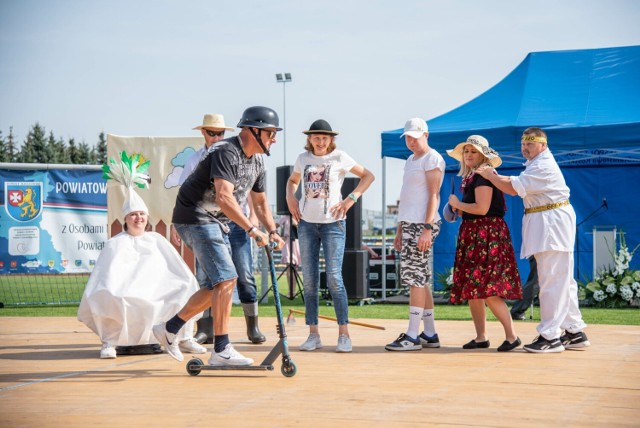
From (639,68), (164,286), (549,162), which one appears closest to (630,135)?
(639,68)

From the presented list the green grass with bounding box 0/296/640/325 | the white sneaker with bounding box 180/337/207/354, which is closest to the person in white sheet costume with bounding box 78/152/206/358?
the white sneaker with bounding box 180/337/207/354

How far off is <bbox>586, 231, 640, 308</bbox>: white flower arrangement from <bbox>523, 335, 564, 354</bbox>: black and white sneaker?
610 cm

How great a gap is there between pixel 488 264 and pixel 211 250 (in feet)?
8.28

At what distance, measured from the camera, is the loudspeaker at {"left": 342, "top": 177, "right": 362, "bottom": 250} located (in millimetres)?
13797

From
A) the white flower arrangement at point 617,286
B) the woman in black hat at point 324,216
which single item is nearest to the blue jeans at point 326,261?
the woman in black hat at point 324,216

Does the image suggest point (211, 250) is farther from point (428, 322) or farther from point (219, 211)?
point (428, 322)

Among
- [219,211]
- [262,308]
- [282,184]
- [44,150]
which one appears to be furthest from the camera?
[44,150]

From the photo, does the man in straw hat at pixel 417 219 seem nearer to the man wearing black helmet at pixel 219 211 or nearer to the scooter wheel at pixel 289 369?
the man wearing black helmet at pixel 219 211

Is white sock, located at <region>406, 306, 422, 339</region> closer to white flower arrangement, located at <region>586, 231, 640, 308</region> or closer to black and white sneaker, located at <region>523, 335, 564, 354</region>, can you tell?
black and white sneaker, located at <region>523, 335, 564, 354</region>

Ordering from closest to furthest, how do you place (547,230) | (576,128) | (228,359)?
(228,359) → (547,230) → (576,128)

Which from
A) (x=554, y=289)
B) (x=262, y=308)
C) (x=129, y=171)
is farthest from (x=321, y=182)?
(x=262, y=308)

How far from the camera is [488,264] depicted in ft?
24.9

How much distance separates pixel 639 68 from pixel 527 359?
849 cm

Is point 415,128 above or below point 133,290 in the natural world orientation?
above
